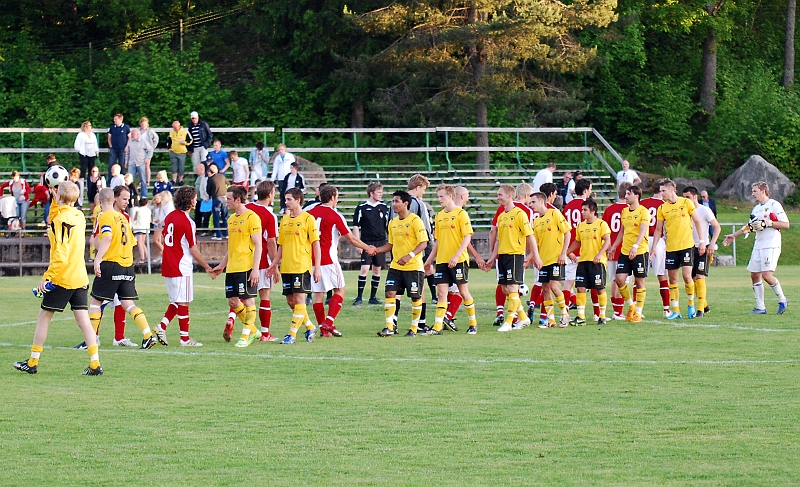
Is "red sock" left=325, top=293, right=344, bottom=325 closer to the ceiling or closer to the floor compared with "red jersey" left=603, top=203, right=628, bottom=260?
closer to the floor

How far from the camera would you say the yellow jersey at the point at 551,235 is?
1454cm

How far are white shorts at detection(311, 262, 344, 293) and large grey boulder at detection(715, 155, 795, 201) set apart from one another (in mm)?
27218

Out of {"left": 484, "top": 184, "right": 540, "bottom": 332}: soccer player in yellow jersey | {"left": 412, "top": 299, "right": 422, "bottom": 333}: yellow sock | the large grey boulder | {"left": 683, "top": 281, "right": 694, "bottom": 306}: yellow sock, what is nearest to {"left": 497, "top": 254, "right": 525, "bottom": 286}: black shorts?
{"left": 484, "top": 184, "right": 540, "bottom": 332}: soccer player in yellow jersey

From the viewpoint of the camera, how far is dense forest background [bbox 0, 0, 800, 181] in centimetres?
3772

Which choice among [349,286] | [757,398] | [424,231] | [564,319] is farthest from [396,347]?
[349,286]

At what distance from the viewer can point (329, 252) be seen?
46.0 feet

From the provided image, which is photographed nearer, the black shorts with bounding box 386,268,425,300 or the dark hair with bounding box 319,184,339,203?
the black shorts with bounding box 386,268,425,300

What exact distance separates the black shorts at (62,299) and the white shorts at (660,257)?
337 inches

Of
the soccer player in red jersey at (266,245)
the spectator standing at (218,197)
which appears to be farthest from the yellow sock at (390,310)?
the spectator standing at (218,197)

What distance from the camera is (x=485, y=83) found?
122ft

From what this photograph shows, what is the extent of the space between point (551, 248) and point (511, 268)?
0.91 meters

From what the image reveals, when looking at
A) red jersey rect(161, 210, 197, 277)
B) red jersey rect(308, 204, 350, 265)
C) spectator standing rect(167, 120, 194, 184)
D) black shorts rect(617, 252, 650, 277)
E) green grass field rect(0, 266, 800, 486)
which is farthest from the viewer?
spectator standing rect(167, 120, 194, 184)

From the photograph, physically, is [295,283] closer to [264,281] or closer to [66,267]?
[264,281]

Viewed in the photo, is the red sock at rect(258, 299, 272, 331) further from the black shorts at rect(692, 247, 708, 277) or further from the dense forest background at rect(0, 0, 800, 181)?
the dense forest background at rect(0, 0, 800, 181)
